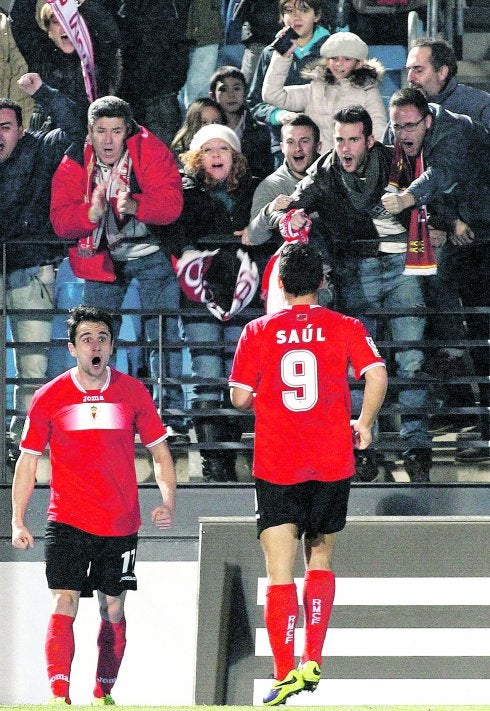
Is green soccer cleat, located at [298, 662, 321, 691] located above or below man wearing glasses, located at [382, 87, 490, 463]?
below

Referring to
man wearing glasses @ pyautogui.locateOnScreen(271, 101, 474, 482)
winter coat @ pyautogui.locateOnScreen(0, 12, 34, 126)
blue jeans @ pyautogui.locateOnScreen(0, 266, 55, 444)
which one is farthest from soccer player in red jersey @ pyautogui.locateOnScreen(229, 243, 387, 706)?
winter coat @ pyautogui.locateOnScreen(0, 12, 34, 126)

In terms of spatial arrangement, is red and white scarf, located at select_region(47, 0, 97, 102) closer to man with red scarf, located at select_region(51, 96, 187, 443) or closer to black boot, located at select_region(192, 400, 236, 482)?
man with red scarf, located at select_region(51, 96, 187, 443)

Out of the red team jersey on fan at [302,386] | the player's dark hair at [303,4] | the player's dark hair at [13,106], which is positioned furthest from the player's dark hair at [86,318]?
the player's dark hair at [303,4]

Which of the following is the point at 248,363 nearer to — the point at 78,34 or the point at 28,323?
the point at 28,323

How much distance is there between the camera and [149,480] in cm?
866

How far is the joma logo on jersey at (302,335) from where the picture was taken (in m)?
6.30

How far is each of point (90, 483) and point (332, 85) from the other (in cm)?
306

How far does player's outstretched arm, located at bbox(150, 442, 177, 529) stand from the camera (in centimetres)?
669

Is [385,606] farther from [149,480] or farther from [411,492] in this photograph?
[149,480]

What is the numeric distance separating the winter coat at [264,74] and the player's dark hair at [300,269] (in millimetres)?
2464

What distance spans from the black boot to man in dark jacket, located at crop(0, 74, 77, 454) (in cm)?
93

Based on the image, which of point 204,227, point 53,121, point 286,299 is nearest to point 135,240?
point 204,227

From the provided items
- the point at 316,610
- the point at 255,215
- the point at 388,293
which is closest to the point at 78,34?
the point at 255,215

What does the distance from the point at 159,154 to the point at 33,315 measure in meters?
1.15
